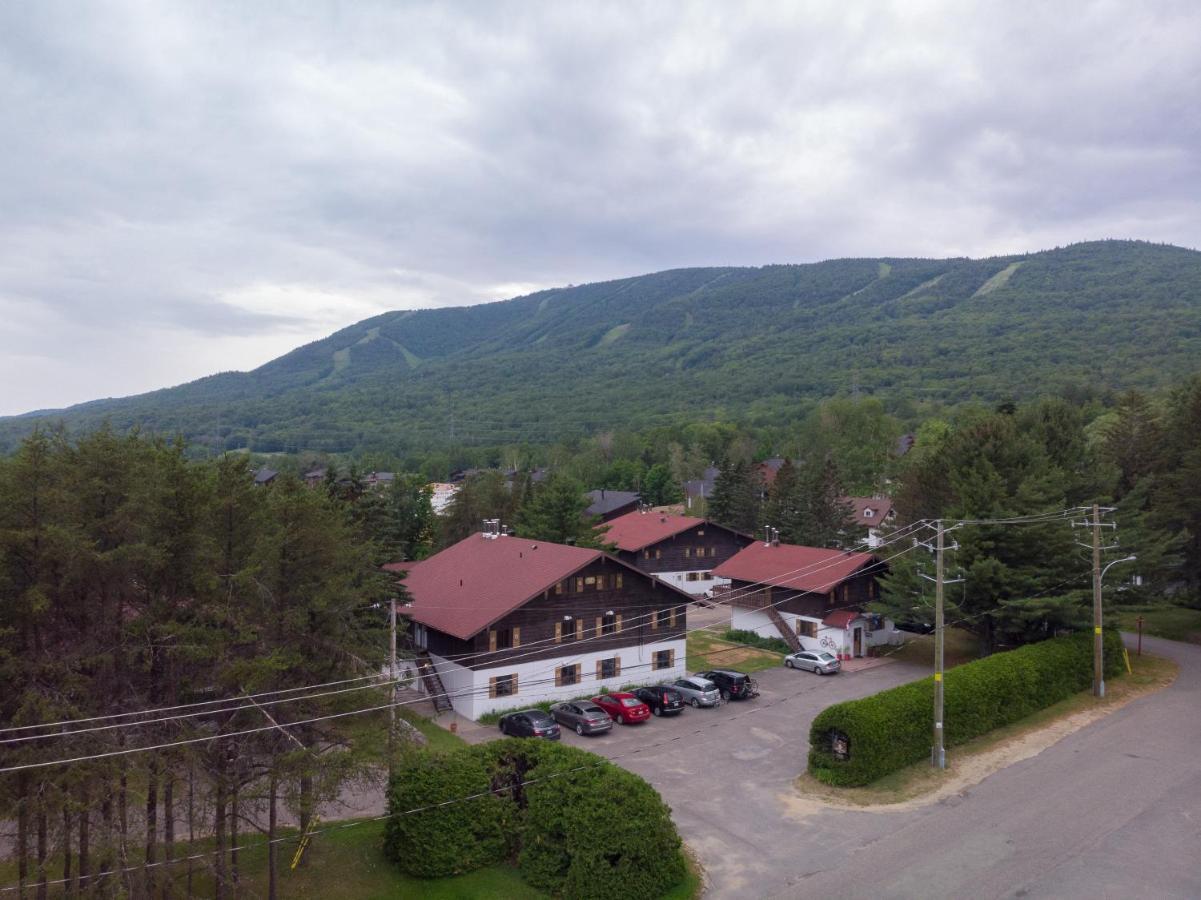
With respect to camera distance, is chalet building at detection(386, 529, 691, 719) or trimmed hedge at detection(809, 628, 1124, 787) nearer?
trimmed hedge at detection(809, 628, 1124, 787)

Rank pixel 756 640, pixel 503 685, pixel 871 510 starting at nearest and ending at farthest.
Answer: pixel 503 685, pixel 756 640, pixel 871 510

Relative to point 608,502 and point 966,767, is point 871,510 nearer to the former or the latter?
point 608,502

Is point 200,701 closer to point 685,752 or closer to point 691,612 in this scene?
point 685,752

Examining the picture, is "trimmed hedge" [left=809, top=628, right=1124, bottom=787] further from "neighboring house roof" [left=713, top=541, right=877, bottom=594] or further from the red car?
"neighboring house roof" [left=713, top=541, right=877, bottom=594]

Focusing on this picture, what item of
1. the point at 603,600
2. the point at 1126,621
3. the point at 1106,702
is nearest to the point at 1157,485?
the point at 1126,621

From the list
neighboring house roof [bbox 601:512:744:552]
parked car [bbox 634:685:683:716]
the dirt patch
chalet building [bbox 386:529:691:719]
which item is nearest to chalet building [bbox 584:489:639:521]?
neighboring house roof [bbox 601:512:744:552]

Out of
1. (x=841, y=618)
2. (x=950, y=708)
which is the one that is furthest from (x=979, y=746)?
(x=841, y=618)

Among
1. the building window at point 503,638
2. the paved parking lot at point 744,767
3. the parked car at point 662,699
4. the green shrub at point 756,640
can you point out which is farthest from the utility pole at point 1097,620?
the building window at point 503,638
